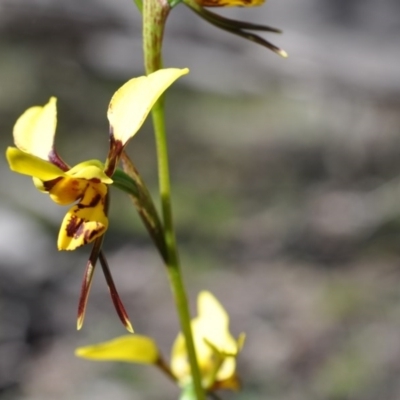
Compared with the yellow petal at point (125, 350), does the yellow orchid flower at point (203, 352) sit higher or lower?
lower

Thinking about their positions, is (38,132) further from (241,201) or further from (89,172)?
(241,201)

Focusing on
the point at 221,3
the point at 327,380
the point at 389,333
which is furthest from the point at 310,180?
the point at 221,3

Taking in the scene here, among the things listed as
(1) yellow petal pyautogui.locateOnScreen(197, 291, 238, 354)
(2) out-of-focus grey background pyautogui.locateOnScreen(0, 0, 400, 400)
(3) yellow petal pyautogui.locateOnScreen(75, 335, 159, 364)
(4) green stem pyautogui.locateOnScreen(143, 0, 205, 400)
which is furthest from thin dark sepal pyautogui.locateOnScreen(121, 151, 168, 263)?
(2) out-of-focus grey background pyautogui.locateOnScreen(0, 0, 400, 400)

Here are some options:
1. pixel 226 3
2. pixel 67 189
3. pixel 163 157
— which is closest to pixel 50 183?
pixel 67 189

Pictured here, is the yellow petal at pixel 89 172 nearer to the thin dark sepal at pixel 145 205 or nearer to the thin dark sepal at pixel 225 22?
the thin dark sepal at pixel 145 205

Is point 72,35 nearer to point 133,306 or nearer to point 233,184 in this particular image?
point 233,184

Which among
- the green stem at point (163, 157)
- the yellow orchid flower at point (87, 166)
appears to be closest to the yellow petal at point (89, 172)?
the yellow orchid flower at point (87, 166)

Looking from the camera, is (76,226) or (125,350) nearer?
(76,226)
